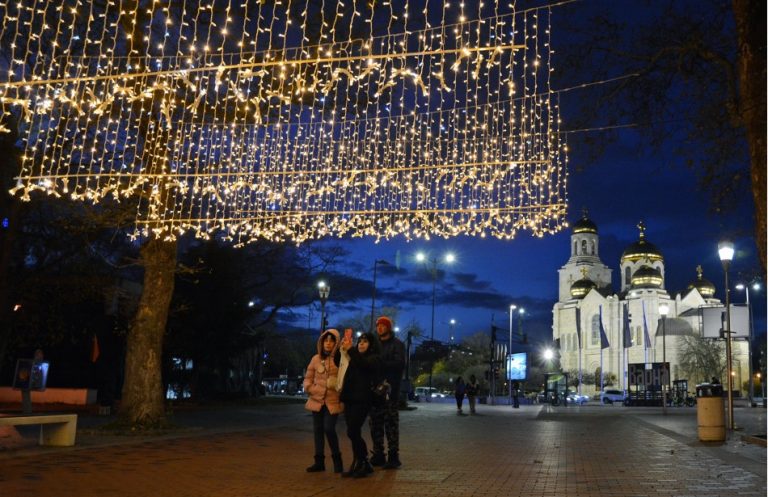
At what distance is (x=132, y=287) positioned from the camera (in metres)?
32.1

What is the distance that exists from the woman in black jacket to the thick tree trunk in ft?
25.1

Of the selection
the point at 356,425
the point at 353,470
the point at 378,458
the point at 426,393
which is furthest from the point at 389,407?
the point at 426,393

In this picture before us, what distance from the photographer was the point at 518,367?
132 ft

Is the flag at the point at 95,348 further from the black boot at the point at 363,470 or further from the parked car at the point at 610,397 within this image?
the parked car at the point at 610,397

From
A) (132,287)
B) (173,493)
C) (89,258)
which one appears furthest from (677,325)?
(173,493)

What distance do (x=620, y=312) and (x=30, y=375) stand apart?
300 feet

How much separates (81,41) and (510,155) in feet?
32.1

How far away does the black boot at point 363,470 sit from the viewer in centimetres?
873

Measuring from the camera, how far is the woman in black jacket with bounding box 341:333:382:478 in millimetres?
8812

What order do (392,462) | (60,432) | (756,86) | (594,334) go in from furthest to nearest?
(594,334)
(60,432)
(392,462)
(756,86)

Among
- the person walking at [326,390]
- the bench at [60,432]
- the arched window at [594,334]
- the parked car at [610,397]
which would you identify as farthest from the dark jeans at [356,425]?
the arched window at [594,334]

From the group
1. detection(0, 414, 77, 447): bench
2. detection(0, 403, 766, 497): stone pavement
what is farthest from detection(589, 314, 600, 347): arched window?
detection(0, 414, 77, 447): bench

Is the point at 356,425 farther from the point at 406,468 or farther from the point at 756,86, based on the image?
the point at 756,86

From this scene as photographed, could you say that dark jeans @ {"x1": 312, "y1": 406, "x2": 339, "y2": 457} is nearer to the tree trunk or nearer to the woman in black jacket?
the woman in black jacket
